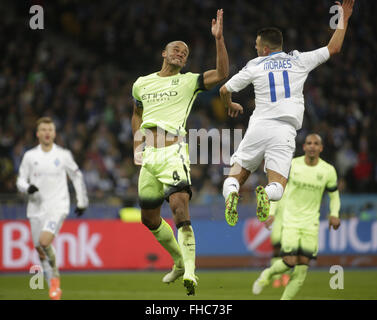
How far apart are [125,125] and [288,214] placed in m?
9.27

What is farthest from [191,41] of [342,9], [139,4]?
[342,9]

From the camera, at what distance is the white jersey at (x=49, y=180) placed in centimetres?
1267

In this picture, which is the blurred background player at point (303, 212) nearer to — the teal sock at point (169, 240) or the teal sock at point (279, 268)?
the teal sock at point (279, 268)

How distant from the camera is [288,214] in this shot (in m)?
12.4

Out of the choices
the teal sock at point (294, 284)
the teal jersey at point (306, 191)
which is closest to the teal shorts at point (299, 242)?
the teal jersey at point (306, 191)

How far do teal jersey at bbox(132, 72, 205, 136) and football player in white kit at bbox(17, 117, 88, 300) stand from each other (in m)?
3.41

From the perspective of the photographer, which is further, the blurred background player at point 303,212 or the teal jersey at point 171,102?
the blurred background player at point 303,212

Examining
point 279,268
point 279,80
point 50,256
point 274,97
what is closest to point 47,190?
point 50,256

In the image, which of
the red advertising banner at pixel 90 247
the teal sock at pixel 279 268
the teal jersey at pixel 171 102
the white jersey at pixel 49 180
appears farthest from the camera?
the red advertising banner at pixel 90 247

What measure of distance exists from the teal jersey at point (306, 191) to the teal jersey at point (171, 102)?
3.48 m

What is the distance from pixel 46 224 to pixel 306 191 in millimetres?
4284

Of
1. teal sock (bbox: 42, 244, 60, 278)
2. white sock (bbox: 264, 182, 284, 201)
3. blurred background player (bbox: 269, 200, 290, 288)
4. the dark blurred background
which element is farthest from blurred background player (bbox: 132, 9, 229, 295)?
the dark blurred background

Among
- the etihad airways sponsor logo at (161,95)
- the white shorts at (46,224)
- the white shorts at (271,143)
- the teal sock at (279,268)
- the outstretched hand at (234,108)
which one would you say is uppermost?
the etihad airways sponsor logo at (161,95)

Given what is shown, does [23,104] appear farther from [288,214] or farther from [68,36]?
[288,214]
